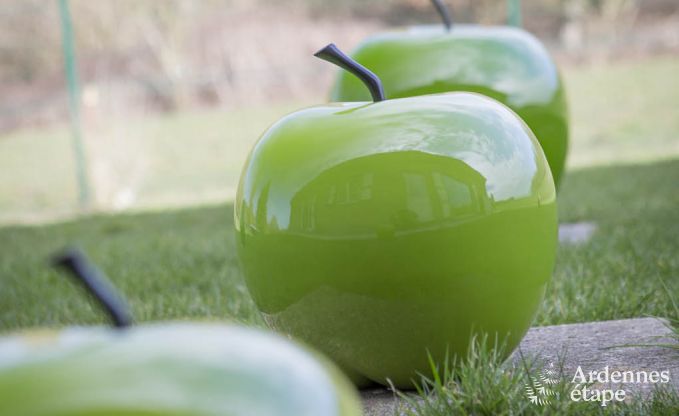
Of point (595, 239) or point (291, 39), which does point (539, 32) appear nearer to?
point (291, 39)

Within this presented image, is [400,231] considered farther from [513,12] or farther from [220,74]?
[220,74]

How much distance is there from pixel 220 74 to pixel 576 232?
6.92 meters

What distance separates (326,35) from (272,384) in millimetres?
10513

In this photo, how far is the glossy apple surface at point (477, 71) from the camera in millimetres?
3859

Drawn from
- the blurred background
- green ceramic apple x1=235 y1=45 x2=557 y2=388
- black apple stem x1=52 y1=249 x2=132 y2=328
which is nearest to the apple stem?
green ceramic apple x1=235 y1=45 x2=557 y2=388

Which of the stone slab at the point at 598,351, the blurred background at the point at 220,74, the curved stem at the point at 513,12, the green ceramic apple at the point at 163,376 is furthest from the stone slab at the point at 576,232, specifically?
the blurred background at the point at 220,74

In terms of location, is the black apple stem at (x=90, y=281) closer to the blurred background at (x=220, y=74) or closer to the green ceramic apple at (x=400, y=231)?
the green ceramic apple at (x=400, y=231)

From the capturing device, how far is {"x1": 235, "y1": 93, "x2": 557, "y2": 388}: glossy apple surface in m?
2.09

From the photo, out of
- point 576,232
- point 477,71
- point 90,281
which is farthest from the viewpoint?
point 576,232

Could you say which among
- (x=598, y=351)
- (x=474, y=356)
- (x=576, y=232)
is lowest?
(x=576, y=232)

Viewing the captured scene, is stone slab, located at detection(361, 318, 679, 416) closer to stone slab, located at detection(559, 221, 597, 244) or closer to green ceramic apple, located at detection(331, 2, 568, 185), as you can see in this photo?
green ceramic apple, located at detection(331, 2, 568, 185)

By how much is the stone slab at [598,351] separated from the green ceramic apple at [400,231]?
121mm

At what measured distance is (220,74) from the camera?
36.4ft

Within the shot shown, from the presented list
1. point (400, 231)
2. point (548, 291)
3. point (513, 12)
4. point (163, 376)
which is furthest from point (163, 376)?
point (513, 12)
